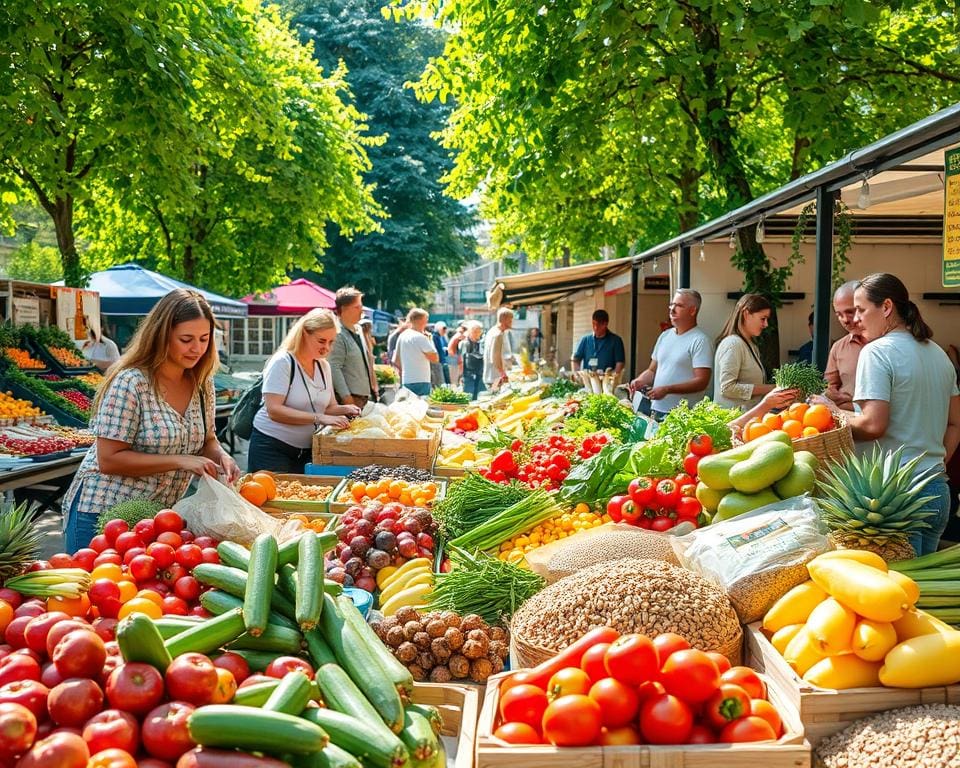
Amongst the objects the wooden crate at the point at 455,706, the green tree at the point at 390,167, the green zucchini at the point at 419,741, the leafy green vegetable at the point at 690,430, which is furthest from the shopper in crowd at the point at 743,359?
the green tree at the point at 390,167

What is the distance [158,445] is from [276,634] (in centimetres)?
198

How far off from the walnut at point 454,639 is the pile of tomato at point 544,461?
2.09 metres

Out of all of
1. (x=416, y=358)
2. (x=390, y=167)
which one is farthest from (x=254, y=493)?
(x=390, y=167)

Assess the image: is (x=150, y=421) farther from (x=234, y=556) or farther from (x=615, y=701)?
(x=615, y=701)

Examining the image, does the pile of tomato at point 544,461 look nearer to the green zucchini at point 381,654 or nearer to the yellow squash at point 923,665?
the green zucchini at point 381,654

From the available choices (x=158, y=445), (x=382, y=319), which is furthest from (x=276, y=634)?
(x=382, y=319)

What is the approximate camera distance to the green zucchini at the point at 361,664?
2.28 metres

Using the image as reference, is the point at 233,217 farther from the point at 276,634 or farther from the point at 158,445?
the point at 276,634

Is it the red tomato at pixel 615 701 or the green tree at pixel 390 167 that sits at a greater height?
the green tree at pixel 390 167

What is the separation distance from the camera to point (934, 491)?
4.27 metres

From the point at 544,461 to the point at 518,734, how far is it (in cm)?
334

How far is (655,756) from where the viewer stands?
2207mm

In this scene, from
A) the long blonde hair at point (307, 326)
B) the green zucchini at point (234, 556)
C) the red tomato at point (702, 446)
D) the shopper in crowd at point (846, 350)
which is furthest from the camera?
the long blonde hair at point (307, 326)

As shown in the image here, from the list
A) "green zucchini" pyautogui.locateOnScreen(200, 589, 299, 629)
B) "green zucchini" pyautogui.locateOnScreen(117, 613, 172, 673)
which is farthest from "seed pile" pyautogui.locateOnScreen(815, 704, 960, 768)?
"green zucchini" pyautogui.locateOnScreen(117, 613, 172, 673)
